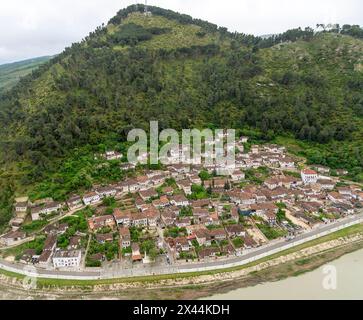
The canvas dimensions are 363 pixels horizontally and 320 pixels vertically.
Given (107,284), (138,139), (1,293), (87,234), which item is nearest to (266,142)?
(138,139)

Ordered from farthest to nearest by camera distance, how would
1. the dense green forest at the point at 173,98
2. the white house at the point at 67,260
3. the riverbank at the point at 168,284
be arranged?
the dense green forest at the point at 173,98
the white house at the point at 67,260
the riverbank at the point at 168,284

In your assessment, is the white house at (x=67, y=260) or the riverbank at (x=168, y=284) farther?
the white house at (x=67, y=260)

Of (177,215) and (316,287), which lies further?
(177,215)

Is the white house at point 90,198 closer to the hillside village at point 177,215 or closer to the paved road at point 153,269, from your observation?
the hillside village at point 177,215

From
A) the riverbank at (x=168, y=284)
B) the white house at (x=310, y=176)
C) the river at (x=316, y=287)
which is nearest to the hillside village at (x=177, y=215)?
the white house at (x=310, y=176)

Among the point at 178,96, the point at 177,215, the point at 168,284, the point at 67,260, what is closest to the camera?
the point at 168,284

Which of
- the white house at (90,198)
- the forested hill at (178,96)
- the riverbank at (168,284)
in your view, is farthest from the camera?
the forested hill at (178,96)

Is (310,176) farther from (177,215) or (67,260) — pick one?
(67,260)

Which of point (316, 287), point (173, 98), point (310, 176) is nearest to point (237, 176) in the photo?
point (310, 176)
